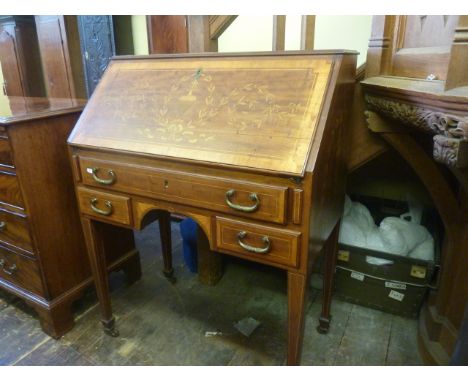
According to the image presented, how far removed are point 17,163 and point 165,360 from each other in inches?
38.5

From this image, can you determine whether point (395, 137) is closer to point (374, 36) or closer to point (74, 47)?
point (374, 36)

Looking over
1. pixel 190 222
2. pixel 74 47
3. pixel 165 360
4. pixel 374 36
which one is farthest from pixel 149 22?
pixel 165 360

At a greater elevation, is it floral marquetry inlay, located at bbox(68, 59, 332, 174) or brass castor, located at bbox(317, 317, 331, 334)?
floral marquetry inlay, located at bbox(68, 59, 332, 174)

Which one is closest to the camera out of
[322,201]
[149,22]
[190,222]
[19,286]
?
[322,201]

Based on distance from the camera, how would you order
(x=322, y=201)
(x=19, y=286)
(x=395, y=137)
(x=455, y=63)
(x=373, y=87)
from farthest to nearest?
(x=19, y=286)
(x=395, y=137)
(x=373, y=87)
(x=322, y=201)
(x=455, y=63)

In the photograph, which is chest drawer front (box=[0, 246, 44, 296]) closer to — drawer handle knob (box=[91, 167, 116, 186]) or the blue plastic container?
drawer handle knob (box=[91, 167, 116, 186])

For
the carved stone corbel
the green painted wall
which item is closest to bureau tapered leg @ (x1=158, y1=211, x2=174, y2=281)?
the carved stone corbel

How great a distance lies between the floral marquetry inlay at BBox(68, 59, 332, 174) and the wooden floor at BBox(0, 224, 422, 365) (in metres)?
0.91

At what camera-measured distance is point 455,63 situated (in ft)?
2.62

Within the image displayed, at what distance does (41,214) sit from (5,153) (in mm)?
274

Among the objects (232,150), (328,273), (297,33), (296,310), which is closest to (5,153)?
(232,150)

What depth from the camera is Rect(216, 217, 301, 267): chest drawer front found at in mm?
972

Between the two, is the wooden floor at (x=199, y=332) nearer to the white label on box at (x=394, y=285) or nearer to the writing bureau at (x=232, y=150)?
the white label on box at (x=394, y=285)

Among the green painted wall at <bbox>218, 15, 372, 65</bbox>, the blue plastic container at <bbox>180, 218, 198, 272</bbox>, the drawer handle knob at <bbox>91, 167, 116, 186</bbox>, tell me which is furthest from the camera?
the green painted wall at <bbox>218, 15, 372, 65</bbox>
